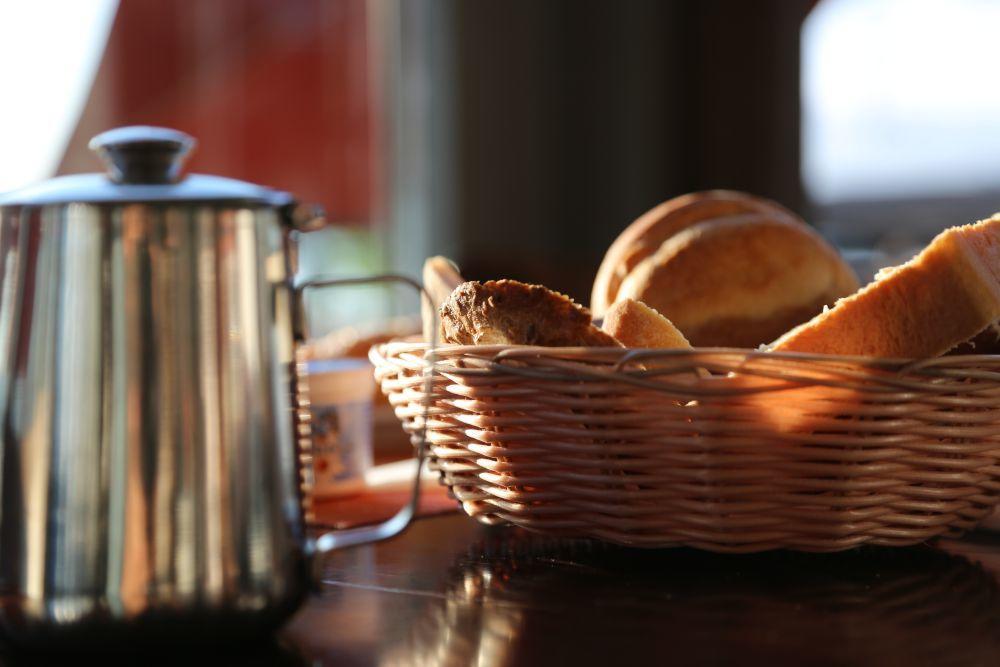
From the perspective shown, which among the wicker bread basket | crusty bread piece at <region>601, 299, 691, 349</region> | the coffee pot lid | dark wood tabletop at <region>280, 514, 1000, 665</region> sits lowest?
dark wood tabletop at <region>280, 514, 1000, 665</region>

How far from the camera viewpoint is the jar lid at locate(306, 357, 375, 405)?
2.95 ft

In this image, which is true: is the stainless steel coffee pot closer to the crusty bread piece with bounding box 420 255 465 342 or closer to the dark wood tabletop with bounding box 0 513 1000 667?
the dark wood tabletop with bounding box 0 513 1000 667

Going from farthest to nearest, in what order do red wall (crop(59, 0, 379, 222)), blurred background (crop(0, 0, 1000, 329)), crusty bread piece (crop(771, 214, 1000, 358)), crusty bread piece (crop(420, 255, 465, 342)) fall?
red wall (crop(59, 0, 379, 222)) < blurred background (crop(0, 0, 1000, 329)) < crusty bread piece (crop(420, 255, 465, 342)) < crusty bread piece (crop(771, 214, 1000, 358))

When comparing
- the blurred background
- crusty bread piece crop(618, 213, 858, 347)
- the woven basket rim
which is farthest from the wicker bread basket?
the blurred background

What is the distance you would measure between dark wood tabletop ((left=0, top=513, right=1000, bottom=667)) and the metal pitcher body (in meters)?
0.03

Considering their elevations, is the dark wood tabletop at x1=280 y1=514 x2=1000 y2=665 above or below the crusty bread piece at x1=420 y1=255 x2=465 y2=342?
below

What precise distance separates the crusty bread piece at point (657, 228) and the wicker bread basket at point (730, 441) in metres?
0.34

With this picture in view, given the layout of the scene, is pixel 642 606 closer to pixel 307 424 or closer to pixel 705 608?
pixel 705 608

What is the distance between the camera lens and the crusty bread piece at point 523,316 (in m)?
0.65

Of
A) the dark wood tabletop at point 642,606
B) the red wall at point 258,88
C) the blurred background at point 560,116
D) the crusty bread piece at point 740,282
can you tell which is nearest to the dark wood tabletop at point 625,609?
the dark wood tabletop at point 642,606

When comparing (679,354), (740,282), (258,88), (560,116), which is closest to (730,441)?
(679,354)

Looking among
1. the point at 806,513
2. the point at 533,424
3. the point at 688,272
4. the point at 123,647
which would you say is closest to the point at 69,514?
the point at 123,647

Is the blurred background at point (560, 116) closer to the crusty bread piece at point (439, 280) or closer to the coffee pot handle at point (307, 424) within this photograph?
the crusty bread piece at point (439, 280)

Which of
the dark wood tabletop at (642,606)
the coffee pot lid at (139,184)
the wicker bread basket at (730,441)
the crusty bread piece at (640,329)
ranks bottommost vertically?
the dark wood tabletop at (642,606)
